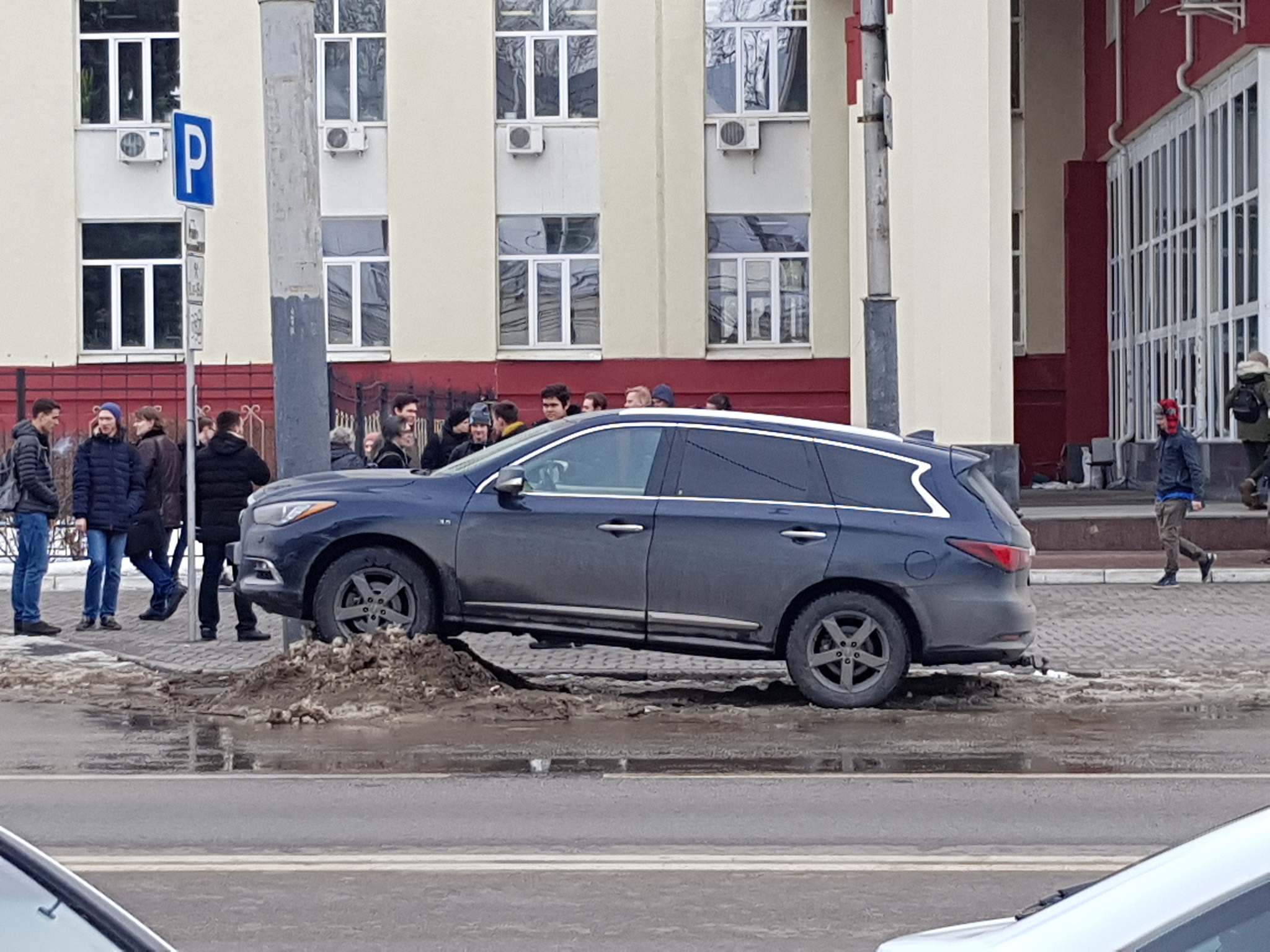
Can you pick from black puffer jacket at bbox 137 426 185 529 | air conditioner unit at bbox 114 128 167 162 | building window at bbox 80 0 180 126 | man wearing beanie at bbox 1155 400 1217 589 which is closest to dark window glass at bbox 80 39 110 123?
building window at bbox 80 0 180 126

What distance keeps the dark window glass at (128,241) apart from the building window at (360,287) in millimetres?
2610

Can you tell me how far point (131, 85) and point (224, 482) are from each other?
17.4 m

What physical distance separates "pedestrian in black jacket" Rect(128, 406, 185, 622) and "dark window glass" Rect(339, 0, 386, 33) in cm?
1474

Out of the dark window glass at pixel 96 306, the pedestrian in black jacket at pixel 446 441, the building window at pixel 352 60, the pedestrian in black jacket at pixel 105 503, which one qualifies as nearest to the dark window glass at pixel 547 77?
the building window at pixel 352 60

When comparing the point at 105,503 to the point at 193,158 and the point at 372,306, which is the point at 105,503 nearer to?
the point at 193,158

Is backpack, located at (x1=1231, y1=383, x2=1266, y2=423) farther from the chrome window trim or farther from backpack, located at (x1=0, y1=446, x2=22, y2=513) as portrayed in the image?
backpack, located at (x1=0, y1=446, x2=22, y2=513)

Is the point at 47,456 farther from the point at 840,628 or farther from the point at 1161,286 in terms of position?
the point at 1161,286

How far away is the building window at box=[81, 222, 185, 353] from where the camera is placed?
29.3m

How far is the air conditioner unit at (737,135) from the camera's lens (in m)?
28.8

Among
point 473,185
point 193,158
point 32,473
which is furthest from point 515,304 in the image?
point 193,158

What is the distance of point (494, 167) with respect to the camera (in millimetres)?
28891

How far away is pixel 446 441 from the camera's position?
1538cm

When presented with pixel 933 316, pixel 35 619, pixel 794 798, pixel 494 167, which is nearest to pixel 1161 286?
pixel 933 316

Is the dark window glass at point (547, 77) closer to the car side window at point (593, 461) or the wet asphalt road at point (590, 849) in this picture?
the car side window at point (593, 461)
